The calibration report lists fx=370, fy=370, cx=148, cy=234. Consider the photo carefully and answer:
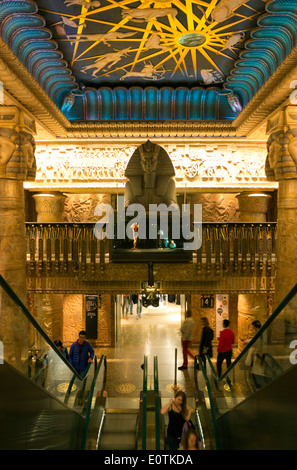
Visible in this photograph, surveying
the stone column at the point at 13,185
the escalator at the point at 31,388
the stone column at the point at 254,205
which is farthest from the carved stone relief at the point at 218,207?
the escalator at the point at 31,388

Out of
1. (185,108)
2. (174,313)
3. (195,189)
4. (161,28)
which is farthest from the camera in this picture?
(174,313)

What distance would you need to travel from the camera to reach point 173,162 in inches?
391

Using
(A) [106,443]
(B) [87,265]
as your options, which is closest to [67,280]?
(B) [87,265]

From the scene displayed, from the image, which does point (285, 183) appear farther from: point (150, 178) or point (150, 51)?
point (150, 51)

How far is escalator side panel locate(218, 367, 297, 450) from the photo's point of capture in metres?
2.76

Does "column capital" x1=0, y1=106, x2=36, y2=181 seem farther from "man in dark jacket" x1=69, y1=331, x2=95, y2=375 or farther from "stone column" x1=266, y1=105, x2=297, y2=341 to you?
"stone column" x1=266, y1=105, x2=297, y2=341

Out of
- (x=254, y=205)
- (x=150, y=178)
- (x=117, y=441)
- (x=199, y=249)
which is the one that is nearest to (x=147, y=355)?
(x=199, y=249)

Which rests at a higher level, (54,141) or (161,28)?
(161,28)

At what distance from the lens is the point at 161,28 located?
588 centimetres

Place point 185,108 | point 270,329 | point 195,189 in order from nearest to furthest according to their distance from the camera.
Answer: point 270,329, point 185,108, point 195,189

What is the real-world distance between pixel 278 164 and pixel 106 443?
546 centimetres

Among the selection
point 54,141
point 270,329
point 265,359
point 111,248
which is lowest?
point 265,359

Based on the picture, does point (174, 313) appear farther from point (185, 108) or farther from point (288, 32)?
point (288, 32)

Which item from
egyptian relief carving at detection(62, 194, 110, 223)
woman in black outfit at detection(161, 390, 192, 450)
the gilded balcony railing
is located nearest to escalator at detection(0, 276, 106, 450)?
woman in black outfit at detection(161, 390, 192, 450)
